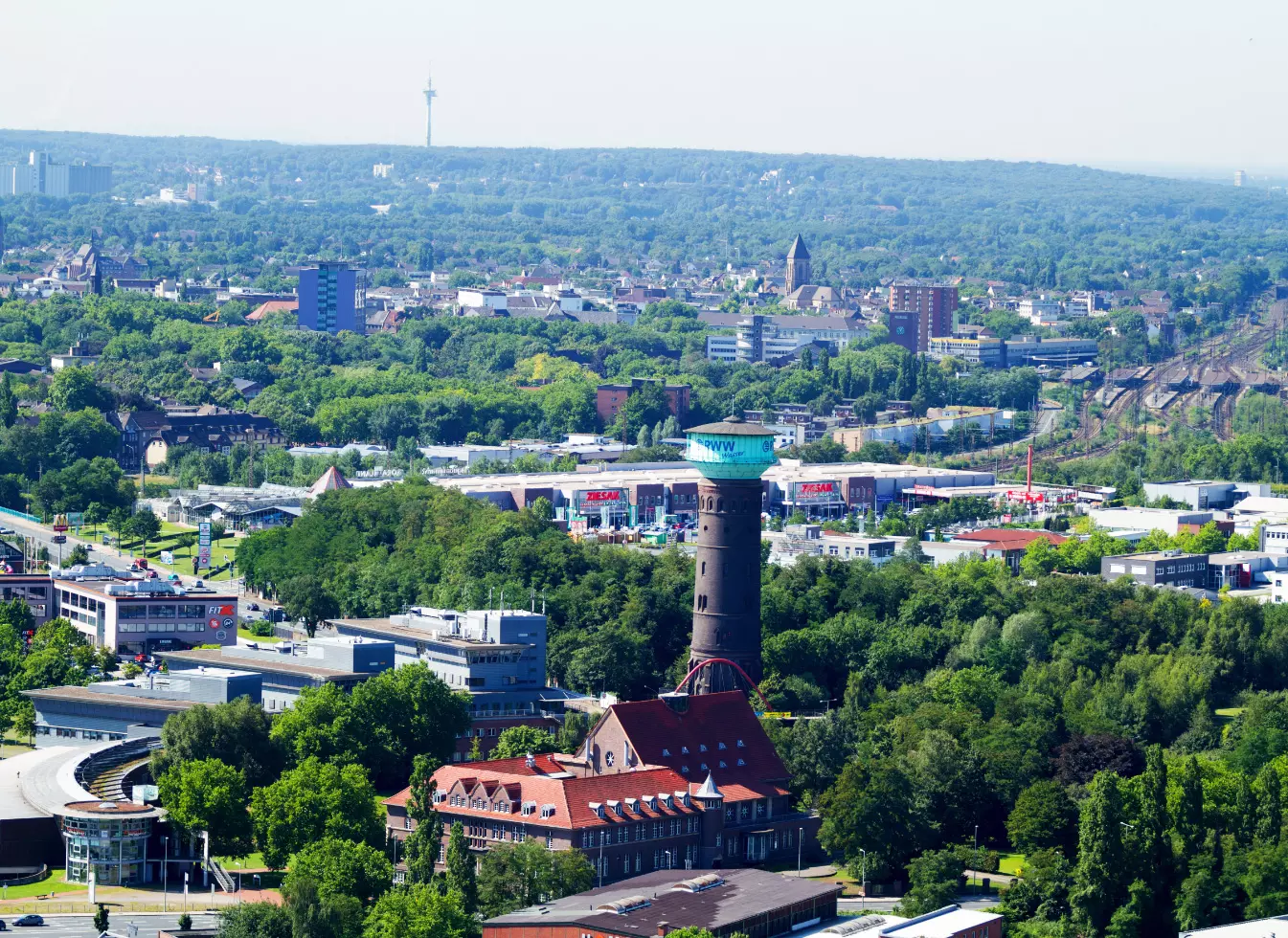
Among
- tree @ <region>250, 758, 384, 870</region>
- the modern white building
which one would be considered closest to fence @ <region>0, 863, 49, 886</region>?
tree @ <region>250, 758, 384, 870</region>

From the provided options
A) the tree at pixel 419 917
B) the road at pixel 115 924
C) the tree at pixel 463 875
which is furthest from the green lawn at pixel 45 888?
the tree at pixel 419 917

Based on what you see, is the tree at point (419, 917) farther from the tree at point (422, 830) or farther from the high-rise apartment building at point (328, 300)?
the high-rise apartment building at point (328, 300)

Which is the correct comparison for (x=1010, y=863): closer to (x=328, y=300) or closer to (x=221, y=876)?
(x=221, y=876)

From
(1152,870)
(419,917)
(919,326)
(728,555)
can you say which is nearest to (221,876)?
(419,917)

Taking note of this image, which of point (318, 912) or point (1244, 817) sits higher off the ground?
point (1244, 817)

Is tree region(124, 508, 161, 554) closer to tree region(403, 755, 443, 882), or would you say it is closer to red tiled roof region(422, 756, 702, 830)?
red tiled roof region(422, 756, 702, 830)

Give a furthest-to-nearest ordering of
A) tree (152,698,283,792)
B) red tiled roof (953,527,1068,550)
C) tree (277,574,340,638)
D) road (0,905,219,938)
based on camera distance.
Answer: red tiled roof (953,527,1068,550), tree (277,574,340,638), tree (152,698,283,792), road (0,905,219,938)
